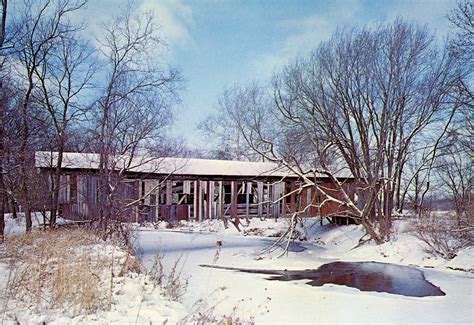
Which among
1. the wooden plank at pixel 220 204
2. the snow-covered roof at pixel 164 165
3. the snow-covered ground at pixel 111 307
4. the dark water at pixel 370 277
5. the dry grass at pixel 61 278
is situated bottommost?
the dark water at pixel 370 277

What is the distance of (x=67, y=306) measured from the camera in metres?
5.62

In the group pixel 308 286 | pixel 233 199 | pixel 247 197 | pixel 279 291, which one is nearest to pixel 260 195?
pixel 247 197

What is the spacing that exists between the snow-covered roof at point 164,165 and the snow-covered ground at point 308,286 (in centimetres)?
320

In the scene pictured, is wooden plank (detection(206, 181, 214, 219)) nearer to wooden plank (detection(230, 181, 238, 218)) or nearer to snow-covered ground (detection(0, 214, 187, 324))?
wooden plank (detection(230, 181, 238, 218))

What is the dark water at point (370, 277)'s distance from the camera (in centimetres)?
1087

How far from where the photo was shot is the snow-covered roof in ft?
58.5

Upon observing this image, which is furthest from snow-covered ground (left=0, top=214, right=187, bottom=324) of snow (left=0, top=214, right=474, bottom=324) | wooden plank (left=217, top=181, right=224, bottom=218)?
wooden plank (left=217, top=181, right=224, bottom=218)

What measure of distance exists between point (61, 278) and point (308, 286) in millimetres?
6578

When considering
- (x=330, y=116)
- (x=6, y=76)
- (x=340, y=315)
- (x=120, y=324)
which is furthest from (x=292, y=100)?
(x=120, y=324)

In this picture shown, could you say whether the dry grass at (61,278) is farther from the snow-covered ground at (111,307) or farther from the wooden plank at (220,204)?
the wooden plank at (220,204)

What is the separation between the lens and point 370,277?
41.7 ft

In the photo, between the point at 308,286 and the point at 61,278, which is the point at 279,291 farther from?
the point at 61,278

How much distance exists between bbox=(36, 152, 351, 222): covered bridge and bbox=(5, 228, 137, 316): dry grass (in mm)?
9720

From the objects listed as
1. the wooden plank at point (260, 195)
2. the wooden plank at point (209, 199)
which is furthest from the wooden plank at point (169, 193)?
the wooden plank at point (260, 195)
